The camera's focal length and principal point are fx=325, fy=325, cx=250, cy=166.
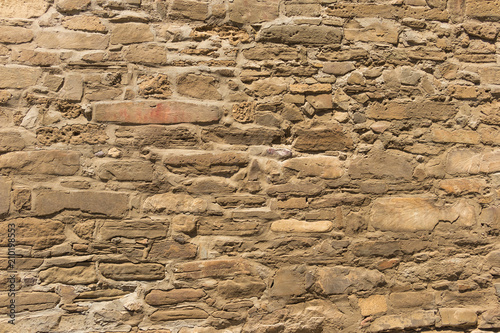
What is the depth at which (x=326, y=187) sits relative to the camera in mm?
1900

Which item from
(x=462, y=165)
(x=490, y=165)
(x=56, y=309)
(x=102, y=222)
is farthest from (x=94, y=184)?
(x=490, y=165)

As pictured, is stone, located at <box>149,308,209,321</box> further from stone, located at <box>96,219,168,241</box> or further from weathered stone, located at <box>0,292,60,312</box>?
weathered stone, located at <box>0,292,60,312</box>

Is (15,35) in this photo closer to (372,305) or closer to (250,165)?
(250,165)

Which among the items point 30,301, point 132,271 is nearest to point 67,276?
point 30,301

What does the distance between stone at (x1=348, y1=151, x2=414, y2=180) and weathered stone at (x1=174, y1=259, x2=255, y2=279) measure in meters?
0.83

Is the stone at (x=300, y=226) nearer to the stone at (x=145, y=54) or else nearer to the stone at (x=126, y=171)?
the stone at (x=126, y=171)

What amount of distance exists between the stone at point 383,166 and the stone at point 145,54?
50.5 inches

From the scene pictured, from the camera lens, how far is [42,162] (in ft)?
5.90

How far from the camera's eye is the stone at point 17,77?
1812mm

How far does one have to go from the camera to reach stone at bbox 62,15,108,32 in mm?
1862

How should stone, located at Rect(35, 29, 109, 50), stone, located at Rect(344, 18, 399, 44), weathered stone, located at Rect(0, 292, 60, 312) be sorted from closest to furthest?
weathered stone, located at Rect(0, 292, 60, 312), stone, located at Rect(35, 29, 109, 50), stone, located at Rect(344, 18, 399, 44)

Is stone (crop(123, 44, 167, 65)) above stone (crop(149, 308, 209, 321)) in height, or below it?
above

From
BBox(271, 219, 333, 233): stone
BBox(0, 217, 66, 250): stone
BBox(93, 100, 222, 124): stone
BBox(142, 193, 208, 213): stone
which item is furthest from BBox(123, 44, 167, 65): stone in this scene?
BBox(271, 219, 333, 233): stone

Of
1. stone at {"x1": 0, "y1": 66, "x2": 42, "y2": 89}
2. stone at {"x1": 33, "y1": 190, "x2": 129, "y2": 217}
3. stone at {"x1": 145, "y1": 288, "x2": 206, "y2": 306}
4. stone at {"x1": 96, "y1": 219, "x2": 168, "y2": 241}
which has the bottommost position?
stone at {"x1": 145, "y1": 288, "x2": 206, "y2": 306}
